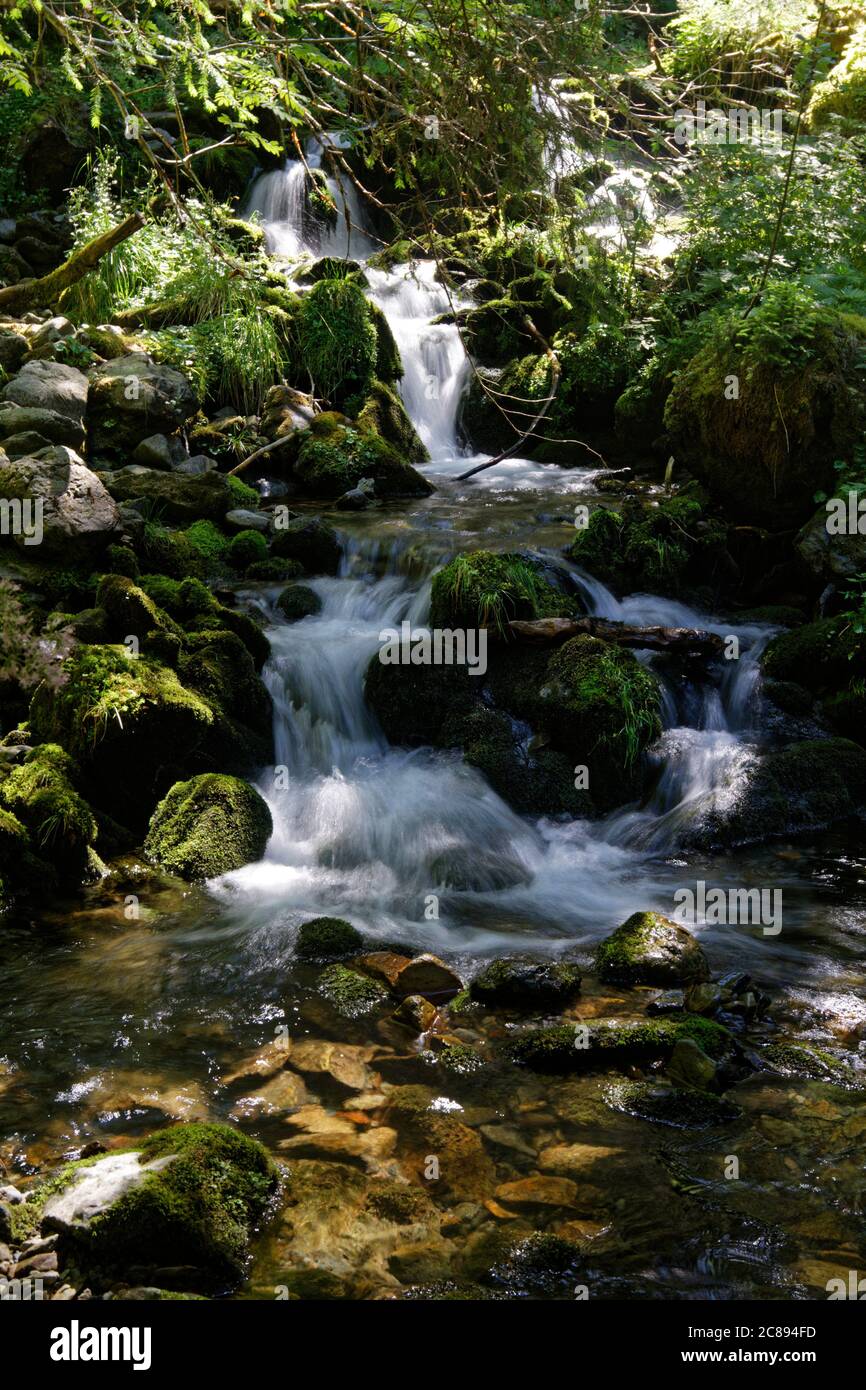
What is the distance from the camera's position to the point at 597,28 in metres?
4.38

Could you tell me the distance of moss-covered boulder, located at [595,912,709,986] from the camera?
521 cm

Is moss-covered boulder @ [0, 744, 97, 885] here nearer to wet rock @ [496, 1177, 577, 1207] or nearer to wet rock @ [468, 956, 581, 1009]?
wet rock @ [468, 956, 581, 1009]

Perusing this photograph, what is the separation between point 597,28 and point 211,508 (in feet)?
21.3

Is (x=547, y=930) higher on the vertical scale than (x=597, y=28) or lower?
lower

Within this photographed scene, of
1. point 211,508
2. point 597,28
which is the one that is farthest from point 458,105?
point 211,508

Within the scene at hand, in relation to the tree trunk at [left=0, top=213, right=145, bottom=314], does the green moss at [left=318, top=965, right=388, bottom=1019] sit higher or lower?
lower

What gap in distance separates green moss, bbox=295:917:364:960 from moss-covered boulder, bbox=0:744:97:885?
5.19 feet

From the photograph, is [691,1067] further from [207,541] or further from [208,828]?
[207,541]

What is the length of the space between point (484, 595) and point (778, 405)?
11.9 ft

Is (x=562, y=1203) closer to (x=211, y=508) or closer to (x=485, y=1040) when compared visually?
(x=485, y=1040)

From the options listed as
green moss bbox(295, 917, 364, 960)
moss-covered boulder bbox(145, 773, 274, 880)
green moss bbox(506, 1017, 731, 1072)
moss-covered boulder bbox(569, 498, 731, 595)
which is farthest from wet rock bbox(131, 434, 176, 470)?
green moss bbox(506, 1017, 731, 1072)

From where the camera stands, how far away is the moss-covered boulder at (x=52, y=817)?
612cm

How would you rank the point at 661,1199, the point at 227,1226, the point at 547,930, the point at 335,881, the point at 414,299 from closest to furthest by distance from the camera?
the point at 227,1226 < the point at 661,1199 < the point at 547,930 < the point at 335,881 < the point at 414,299
